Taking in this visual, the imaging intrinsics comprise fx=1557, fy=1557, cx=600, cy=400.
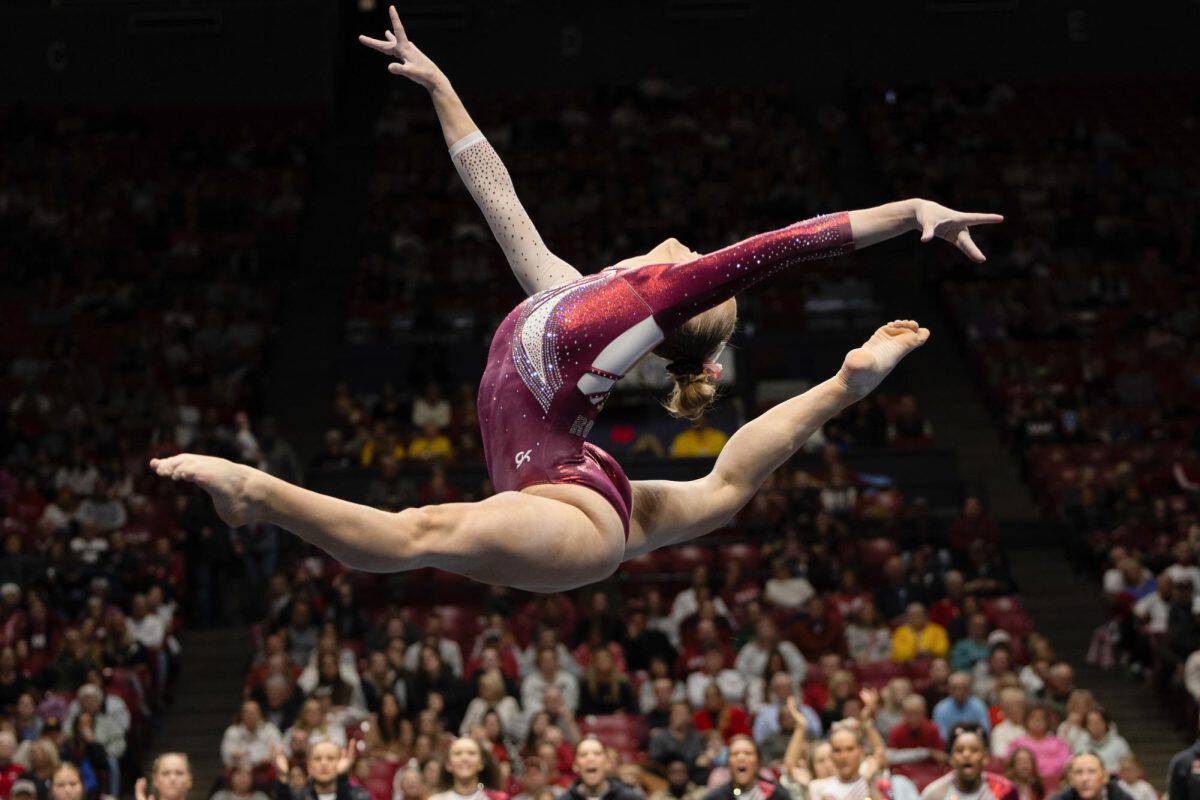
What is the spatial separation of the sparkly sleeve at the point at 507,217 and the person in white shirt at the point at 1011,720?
5647 mm

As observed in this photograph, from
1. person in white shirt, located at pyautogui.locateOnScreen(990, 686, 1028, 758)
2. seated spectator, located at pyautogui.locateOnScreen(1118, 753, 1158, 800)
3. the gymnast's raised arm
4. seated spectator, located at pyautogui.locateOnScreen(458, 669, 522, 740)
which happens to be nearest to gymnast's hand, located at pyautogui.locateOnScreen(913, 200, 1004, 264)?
the gymnast's raised arm

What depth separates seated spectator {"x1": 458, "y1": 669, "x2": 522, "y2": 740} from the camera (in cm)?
930

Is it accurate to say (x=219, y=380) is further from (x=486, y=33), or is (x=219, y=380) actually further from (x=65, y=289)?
(x=486, y=33)

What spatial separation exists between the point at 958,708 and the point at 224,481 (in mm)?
6807

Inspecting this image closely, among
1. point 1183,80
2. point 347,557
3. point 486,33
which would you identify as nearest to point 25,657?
point 347,557

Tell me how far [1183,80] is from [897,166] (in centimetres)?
451

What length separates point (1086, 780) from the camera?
701 cm

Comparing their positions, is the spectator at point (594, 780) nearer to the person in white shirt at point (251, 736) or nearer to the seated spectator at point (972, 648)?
the person in white shirt at point (251, 736)

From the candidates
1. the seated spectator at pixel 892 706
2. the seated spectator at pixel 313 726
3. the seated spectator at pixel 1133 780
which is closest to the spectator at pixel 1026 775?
the seated spectator at pixel 1133 780

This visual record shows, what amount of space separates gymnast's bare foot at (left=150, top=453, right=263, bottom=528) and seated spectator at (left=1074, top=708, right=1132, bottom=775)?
6.70 m

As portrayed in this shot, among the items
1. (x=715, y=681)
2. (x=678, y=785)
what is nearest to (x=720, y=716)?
(x=715, y=681)

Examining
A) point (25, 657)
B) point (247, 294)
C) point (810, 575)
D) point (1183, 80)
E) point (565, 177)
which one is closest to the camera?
point (25, 657)

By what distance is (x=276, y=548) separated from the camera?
12047 millimetres

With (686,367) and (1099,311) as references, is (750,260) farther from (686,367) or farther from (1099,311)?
(1099,311)
